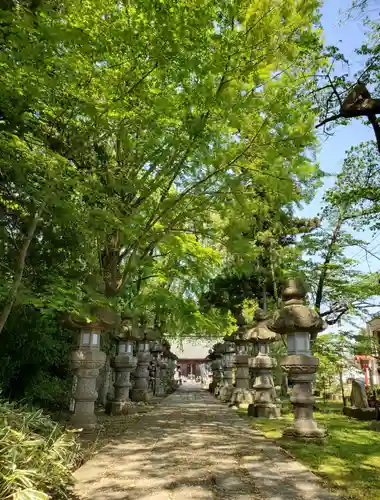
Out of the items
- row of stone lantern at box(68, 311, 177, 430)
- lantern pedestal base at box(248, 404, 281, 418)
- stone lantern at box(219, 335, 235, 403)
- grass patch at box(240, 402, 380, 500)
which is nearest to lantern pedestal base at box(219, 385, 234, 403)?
stone lantern at box(219, 335, 235, 403)

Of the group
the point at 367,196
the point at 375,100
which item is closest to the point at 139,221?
the point at 375,100

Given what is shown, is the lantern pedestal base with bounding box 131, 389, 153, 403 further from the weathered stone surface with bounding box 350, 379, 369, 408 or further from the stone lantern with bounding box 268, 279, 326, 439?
the stone lantern with bounding box 268, 279, 326, 439

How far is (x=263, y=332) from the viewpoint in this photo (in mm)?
10617

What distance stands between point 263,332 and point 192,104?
681 cm

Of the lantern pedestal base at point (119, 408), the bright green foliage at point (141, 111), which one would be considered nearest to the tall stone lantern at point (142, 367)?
the lantern pedestal base at point (119, 408)

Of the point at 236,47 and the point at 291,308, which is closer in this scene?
the point at 236,47

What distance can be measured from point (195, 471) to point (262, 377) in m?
5.88

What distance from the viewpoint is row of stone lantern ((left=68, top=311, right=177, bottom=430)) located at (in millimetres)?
7066

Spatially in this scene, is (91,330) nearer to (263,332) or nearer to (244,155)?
(244,155)

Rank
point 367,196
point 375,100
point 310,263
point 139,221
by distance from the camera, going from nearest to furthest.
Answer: point 139,221 < point 375,100 < point 367,196 < point 310,263

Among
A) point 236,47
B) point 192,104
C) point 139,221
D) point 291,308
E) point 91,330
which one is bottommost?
point 91,330

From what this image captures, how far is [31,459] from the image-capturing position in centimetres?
338

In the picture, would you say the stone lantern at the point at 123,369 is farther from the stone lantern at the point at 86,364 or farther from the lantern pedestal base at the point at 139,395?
the stone lantern at the point at 86,364

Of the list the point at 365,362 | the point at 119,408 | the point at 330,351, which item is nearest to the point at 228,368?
the point at 330,351
